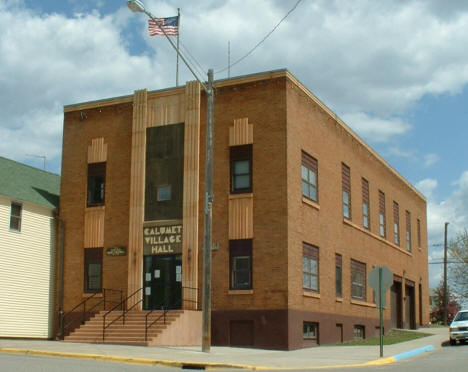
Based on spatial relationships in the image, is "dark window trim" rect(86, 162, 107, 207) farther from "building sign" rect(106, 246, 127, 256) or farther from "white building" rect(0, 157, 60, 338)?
"building sign" rect(106, 246, 127, 256)

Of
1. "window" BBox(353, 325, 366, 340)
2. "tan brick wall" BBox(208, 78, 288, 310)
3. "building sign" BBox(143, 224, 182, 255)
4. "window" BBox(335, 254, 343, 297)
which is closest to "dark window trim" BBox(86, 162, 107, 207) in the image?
"building sign" BBox(143, 224, 182, 255)

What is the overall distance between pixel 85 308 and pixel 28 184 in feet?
20.9

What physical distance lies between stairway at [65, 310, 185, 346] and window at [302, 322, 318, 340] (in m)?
4.96

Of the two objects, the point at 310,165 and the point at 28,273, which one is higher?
the point at 310,165

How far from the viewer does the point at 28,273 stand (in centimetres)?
3039

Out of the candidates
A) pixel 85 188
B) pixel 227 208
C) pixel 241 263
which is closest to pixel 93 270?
pixel 85 188

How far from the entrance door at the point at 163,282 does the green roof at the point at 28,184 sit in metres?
6.07

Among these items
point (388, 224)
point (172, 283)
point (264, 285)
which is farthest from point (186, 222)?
point (388, 224)

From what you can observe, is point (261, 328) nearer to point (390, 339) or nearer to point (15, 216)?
point (390, 339)

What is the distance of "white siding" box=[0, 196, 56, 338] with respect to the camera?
2917 cm

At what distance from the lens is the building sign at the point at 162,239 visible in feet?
94.5

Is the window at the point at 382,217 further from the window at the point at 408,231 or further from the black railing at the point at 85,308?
the black railing at the point at 85,308

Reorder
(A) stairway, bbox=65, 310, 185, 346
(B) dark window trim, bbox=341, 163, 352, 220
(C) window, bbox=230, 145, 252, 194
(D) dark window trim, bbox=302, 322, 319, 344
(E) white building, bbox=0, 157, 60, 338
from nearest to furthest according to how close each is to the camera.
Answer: (A) stairway, bbox=65, 310, 185, 346 < (D) dark window trim, bbox=302, 322, 319, 344 < (C) window, bbox=230, 145, 252, 194 < (E) white building, bbox=0, 157, 60, 338 < (B) dark window trim, bbox=341, 163, 352, 220

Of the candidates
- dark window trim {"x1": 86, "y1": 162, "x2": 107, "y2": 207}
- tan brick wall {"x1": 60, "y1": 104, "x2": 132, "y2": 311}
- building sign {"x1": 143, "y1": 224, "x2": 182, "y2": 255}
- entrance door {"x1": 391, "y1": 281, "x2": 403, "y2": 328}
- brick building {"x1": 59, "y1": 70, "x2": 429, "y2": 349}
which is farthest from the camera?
entrance door {"x1": 391, "y1": 281, "x2": 403, "y2": 328}
